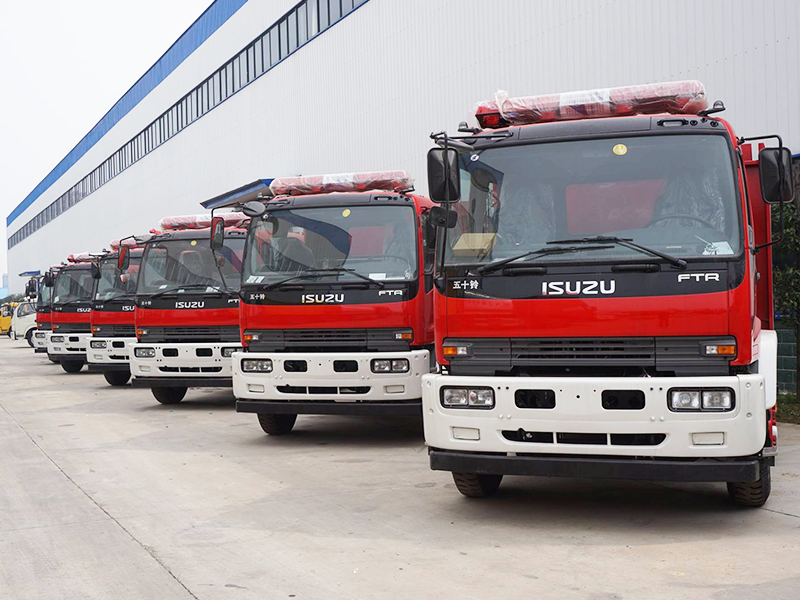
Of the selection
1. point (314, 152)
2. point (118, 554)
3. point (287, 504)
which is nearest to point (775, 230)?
point (287, 504)

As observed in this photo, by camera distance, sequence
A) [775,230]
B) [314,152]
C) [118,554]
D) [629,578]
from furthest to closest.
→ [314,152], [775,230], [118,554], [629,578]

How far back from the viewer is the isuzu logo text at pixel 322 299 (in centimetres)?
947

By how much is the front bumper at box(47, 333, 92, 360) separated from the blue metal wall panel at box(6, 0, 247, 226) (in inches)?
628

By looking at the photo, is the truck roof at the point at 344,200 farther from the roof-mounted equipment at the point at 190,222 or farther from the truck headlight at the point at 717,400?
the truck headlight at the point at 717,400

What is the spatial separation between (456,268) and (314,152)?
68.4 ft

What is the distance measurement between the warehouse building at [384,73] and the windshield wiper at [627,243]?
4.91 ft

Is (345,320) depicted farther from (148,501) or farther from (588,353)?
(588,353)

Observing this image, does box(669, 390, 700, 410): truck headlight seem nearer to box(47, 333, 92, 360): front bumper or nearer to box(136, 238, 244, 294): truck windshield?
box(136, 238, 244, 294): truck windshield

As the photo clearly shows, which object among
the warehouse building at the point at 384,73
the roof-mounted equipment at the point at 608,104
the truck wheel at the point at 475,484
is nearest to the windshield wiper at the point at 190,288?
the warehouse building at the point at 384,73

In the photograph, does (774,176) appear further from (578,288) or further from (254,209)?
(254,209)

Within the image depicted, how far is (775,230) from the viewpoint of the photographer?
10.9 meters

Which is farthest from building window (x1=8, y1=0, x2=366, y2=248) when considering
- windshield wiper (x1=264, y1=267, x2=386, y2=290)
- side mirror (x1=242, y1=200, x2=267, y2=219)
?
windshield wiper (x1=264, y1=267, x2=386, y2=290)

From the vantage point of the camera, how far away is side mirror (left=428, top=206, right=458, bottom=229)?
6.45 m

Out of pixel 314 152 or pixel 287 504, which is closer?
pixel 287 504
